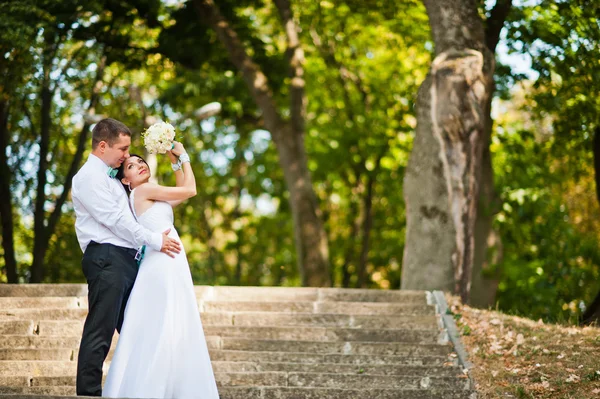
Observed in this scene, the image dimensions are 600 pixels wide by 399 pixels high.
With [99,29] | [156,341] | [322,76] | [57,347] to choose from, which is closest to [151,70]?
[99,29]

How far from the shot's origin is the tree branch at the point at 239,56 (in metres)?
14.7

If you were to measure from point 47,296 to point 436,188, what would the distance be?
5050mm

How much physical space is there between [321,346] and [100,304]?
9.62 feet

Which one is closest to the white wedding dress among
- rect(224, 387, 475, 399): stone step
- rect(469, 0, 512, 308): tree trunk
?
rect(224, 387, 475, 399): stone step

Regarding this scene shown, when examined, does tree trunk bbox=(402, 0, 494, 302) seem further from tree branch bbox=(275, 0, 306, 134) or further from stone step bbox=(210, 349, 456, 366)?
tree branch bbox=(275, 0, 306, 134)

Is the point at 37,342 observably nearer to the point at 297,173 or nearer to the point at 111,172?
the point at 111,172

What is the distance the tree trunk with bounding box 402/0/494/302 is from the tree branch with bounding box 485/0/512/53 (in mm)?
1897

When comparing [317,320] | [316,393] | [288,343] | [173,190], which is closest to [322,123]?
[317,320]

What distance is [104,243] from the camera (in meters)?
5.91

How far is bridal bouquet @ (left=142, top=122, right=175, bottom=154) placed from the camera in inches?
245

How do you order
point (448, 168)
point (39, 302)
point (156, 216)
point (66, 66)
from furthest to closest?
point (66, 66) < point (448, 168) < point (39, 302) < point (156, 216)

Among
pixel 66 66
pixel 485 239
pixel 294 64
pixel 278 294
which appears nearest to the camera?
pixel 278 294

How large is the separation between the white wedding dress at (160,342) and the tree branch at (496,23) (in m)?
8.07

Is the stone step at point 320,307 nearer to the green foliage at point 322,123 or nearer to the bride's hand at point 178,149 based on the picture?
the green foliage at point 322,123
